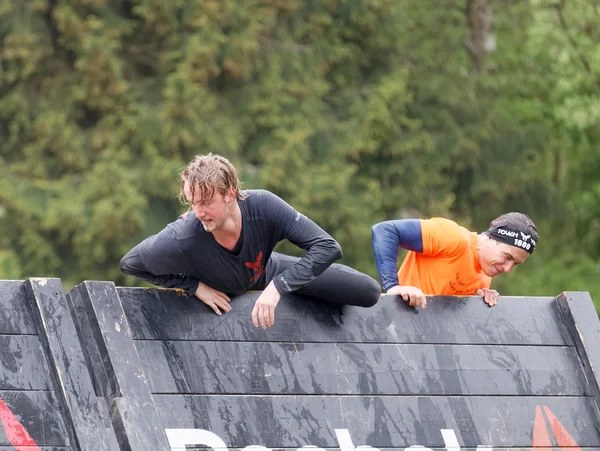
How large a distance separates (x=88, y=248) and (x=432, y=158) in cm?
508

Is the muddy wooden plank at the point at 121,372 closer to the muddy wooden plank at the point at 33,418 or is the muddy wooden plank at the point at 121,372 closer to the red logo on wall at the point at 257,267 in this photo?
the muddy wooden plank at the point at 33,418

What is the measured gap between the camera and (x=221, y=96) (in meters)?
13.7

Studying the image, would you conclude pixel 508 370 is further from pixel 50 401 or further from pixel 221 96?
pixel 221 96

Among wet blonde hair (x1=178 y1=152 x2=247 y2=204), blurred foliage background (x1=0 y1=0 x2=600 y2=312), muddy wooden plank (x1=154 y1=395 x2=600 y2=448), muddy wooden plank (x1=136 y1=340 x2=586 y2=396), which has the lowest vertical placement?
blurred foliage background (x1=0 y1=0 x2=600 y2=312)

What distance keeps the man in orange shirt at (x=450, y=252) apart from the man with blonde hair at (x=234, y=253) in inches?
16.5

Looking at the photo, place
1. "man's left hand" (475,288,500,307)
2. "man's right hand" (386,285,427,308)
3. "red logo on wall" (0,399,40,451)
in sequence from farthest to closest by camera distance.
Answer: "man's left hand" (475,288,500,307)
"man's right hand" (386,285,427,308)
"red logo on wall" (0,399,40,451)

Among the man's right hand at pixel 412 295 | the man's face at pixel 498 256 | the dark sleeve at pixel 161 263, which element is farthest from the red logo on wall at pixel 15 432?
the man's face at pixel 498 256

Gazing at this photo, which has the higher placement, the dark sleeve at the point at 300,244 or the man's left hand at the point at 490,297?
the dark sleeve at the point at 300,244

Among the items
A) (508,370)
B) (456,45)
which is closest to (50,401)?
(508,370)

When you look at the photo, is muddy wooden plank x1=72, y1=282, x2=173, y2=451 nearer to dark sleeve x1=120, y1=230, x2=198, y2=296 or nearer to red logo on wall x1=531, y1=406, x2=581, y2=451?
dark sleeve x1=120, y1=230, x2=198, y2=296

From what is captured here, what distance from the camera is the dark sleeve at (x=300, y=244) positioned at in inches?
159

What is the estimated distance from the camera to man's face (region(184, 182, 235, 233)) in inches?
151

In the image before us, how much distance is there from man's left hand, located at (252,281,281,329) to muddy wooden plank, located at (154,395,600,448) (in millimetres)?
292

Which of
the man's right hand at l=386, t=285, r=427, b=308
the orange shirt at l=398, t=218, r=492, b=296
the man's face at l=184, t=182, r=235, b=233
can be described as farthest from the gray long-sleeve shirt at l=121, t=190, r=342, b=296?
the orange shirt at l=398, t=218, r=492, b=296
